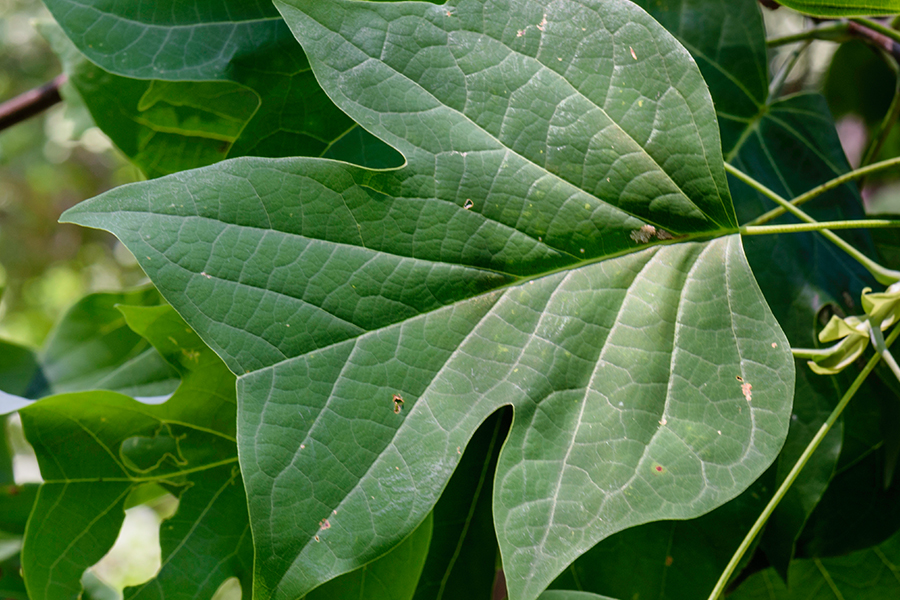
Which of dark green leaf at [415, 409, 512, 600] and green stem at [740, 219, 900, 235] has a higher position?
green stem at [740, 219, 900, 235]

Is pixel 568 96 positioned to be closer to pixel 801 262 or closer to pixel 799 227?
pixel 799 227

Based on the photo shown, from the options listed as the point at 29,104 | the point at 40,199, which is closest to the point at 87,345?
the point at 29,104

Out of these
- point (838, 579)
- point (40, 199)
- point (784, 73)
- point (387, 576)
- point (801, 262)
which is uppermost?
point (784, 73)

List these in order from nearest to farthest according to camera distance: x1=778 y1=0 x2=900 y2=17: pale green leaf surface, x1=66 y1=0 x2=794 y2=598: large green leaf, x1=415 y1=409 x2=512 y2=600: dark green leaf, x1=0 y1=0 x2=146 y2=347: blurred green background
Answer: x1=66 y1=0 x2=794 y2=598: large green leaf, x1=778 y1=0 x2=900 y2=17: pale green leaf surface, x1=415 y1=409 x2=512 y2=600: dark green leaf, x1=0 y1=0 x2=146 y2=347: blurred green background

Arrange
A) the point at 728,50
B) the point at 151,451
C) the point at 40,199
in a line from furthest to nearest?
the point at 40,199
the point at 728,50
the point at 151,451

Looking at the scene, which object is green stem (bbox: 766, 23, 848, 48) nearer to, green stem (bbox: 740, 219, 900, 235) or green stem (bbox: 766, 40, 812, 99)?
green stem (bbox: 766, 40, 812, 99)

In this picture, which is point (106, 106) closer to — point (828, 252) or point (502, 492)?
point (502, 492)

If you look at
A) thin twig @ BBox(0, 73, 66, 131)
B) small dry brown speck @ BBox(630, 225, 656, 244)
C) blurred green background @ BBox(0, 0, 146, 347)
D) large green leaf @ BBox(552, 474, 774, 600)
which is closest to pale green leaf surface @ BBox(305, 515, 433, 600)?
large green leaf @ BBox(552, 474, 774, 600)

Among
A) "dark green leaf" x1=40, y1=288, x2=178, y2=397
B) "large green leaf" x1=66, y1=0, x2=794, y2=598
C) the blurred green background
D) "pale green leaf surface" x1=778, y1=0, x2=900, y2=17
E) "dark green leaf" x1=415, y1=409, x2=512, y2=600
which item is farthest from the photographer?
the blurred green background
